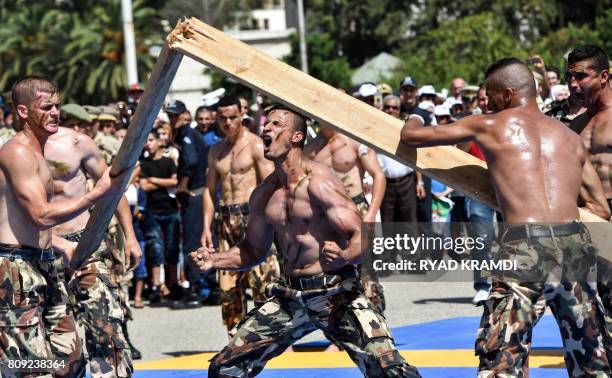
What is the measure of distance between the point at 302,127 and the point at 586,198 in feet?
5.54

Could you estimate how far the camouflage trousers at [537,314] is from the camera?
20.8ft

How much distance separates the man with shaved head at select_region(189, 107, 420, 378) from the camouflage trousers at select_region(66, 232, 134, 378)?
126 cm

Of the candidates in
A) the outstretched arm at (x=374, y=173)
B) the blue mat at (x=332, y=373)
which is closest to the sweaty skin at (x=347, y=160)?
the outstretched arm at (x=374, y=173)

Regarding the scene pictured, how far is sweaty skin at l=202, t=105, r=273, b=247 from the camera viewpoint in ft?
35.3

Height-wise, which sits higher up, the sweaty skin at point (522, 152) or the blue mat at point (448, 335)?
the sweaty skin at point (522, 152)

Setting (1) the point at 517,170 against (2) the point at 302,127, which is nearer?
(1) the point at 517,170

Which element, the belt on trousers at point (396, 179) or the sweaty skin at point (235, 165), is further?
the belt on trousers at point (396, 179)

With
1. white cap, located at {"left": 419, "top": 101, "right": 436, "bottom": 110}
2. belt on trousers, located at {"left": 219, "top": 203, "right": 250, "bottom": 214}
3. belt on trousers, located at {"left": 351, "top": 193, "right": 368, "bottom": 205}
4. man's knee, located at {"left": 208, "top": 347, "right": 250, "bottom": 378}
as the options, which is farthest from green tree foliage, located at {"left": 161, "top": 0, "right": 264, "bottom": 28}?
man's knee, located at {"left": 208, "top": 347, "right": 250, "bottom": 378}

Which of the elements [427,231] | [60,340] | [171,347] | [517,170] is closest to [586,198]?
[517,170]

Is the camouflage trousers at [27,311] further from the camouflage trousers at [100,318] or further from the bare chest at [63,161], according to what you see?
the bare chest at [63,161]

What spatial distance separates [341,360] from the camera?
32.8 ft

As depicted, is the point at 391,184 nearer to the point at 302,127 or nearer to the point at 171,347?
the point at 171,347

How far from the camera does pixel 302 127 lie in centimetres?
751

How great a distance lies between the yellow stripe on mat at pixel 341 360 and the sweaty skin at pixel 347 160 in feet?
4.28
